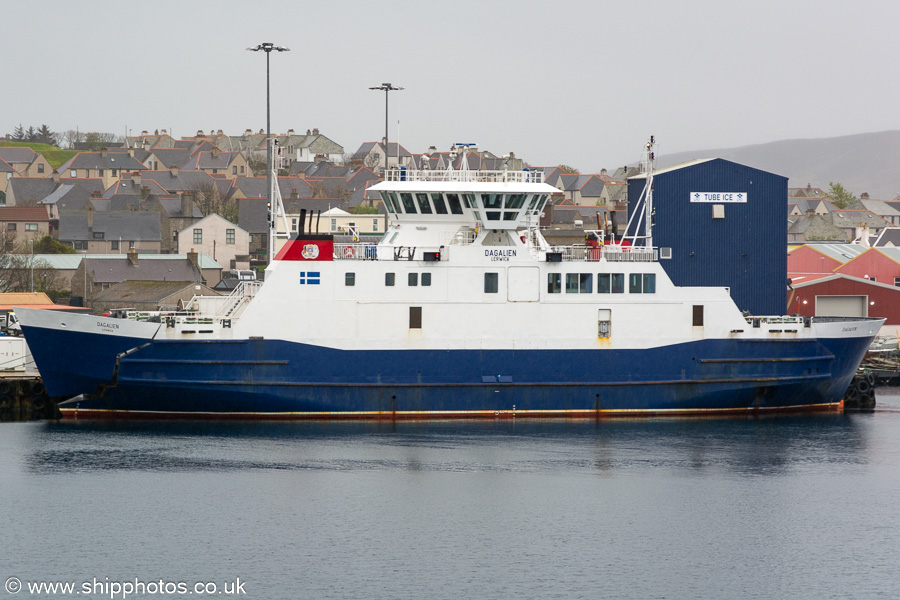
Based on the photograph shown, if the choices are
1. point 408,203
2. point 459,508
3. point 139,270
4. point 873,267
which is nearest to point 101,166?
point 139,270

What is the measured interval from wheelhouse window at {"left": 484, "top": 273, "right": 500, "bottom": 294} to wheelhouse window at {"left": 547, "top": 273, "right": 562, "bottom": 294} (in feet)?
4.85

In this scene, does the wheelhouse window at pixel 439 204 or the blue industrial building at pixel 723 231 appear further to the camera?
the blue industrial building at pixel 723 231

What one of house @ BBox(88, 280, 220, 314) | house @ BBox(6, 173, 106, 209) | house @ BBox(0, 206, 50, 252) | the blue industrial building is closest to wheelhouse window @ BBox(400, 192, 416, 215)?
the blue industrial building

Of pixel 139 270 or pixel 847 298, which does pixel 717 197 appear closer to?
pixel 847 298

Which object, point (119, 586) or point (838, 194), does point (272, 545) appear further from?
point (838, 194)

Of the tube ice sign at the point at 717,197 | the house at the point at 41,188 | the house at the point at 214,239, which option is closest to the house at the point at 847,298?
the tube ice sign at the point at 717,197

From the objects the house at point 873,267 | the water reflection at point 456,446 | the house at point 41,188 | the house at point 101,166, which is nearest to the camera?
the water reflection at point 456,446

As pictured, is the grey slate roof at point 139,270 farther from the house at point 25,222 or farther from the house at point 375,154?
the house at point 375,154

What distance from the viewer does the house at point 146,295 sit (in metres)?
52.8

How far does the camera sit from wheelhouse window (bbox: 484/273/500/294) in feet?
110

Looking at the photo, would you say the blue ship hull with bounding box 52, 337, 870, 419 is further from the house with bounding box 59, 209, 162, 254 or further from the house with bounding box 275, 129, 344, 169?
the house with bounding box 275, 129, 344, 169

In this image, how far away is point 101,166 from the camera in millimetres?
107750

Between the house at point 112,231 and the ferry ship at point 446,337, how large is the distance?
4038 centimetres

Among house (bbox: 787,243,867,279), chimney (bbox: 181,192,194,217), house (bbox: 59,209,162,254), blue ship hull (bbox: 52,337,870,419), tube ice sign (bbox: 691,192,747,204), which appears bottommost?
blue ship hull (bbox: 52,337,870,419)
